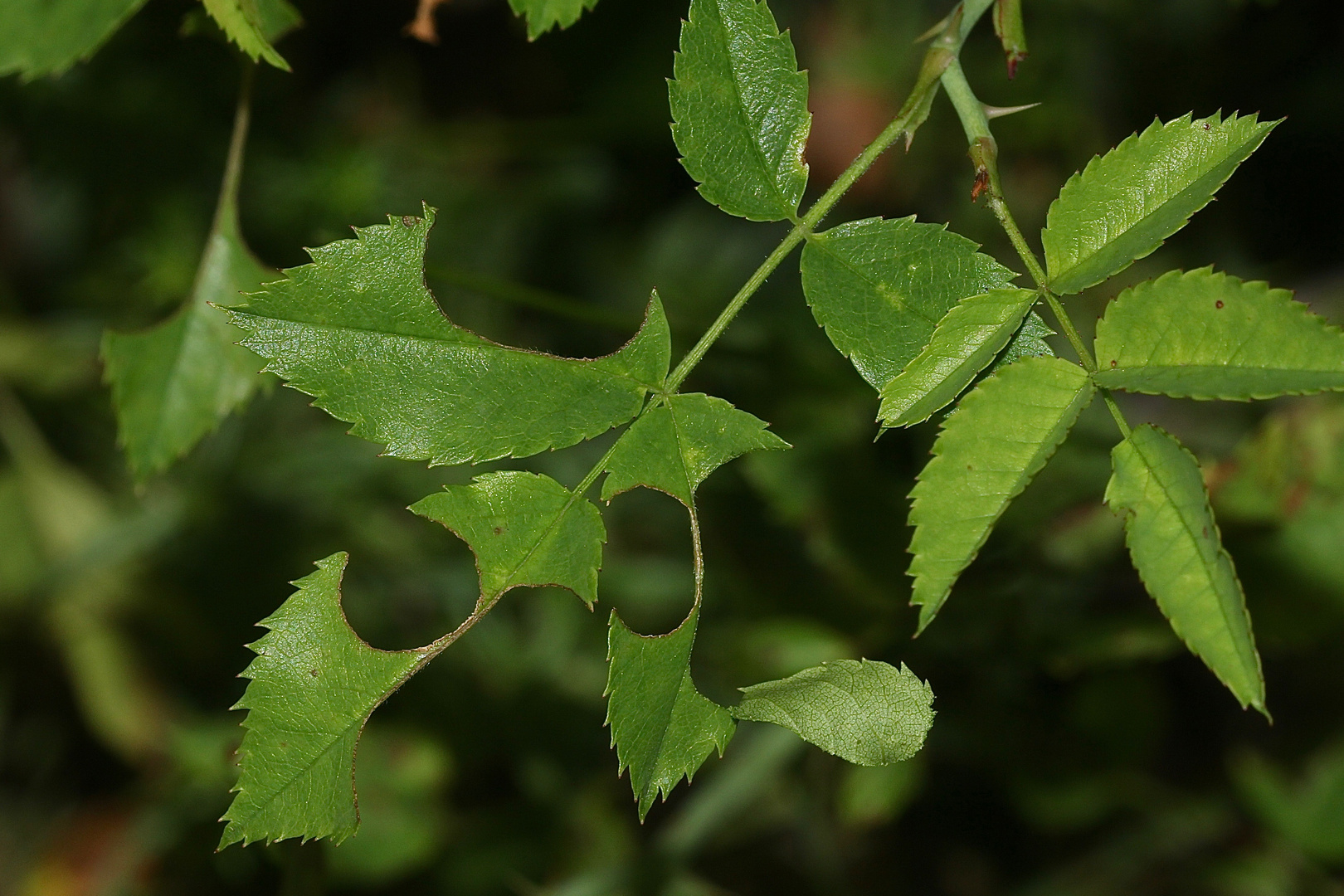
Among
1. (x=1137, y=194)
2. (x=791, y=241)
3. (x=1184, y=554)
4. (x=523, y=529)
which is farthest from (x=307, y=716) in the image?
(x=1137, y=194)

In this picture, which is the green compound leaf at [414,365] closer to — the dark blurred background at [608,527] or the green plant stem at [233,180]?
the green plant stem at [233,180]

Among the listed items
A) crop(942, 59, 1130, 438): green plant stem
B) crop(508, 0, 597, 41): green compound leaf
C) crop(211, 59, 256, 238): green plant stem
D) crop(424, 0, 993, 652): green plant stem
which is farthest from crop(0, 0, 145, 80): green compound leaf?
crop(942, 59, 1130, 438): green plant stem

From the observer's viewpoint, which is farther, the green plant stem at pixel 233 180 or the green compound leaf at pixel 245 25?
the green plant stem at pixel 233 180

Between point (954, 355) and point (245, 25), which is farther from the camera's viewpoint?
point (245, 25)

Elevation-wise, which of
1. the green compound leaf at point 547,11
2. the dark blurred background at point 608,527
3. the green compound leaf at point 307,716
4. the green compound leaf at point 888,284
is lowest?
the dark blurred background at point 608,527

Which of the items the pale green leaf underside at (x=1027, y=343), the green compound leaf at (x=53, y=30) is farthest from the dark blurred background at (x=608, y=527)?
the pale green leaf underside at (x=1027, y=343)

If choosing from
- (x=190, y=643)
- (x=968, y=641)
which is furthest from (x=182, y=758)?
(x=968, y=641)

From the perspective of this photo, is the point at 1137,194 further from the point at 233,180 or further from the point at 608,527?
the point at 608,527
